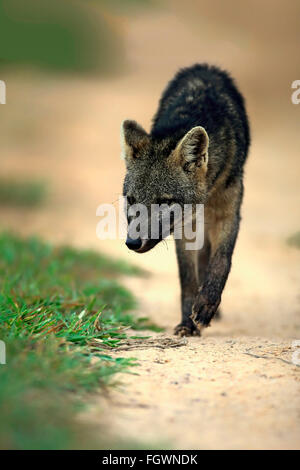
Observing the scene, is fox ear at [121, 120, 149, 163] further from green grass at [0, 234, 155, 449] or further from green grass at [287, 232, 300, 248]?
green grass at [287, 232, 300, 248]

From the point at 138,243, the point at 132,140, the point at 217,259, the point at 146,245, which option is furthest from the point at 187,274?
the point at 132,140

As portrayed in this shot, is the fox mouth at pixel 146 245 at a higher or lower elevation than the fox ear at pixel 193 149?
lower

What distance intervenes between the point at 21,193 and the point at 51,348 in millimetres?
8425

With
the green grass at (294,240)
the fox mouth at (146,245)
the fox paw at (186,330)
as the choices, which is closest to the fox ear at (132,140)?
the fox mouth at (146,245)

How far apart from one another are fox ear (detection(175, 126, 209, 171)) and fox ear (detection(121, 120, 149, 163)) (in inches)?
14.3

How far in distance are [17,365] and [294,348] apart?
80.8 inches

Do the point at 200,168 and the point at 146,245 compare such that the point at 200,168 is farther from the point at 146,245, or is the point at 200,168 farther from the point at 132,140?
the point at 146,245

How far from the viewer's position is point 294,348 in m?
4.22

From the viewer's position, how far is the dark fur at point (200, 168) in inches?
190

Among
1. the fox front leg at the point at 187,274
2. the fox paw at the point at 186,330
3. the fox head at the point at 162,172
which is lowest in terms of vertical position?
the fox paw at the point at 186,330

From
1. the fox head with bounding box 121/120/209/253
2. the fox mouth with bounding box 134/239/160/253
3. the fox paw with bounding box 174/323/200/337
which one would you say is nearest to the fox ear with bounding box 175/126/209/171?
the fox head with bounding box 121/120/209/253

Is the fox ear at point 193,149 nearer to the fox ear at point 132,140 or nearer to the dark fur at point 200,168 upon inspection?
the dark fur at point 200,168
